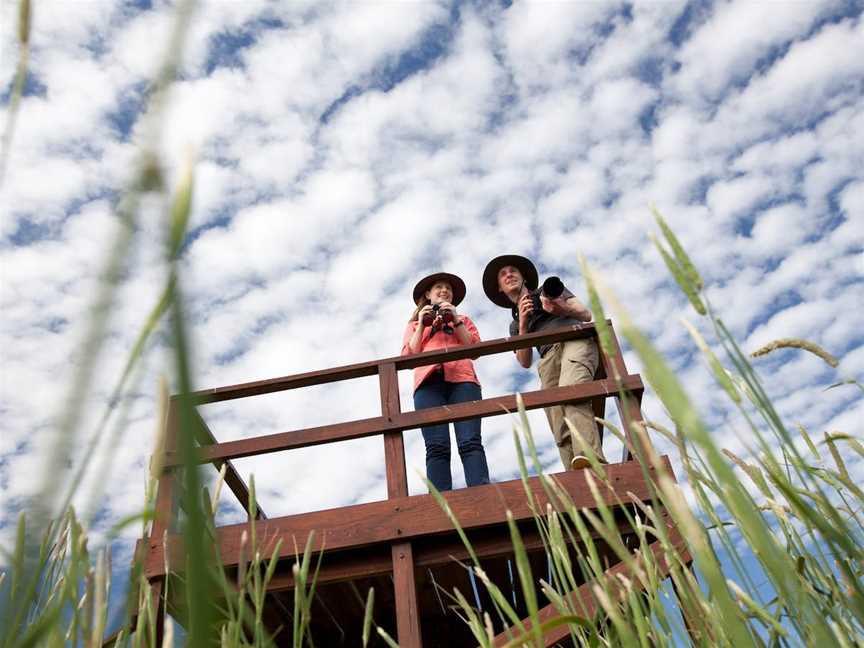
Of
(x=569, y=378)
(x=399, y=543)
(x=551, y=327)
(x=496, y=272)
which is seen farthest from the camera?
(x=496, y=272)

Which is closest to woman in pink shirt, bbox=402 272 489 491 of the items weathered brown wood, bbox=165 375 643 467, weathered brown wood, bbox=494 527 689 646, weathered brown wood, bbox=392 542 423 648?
weathered brown wood, bbox=165 375 643 467

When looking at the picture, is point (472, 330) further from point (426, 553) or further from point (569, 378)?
point (426, 553)

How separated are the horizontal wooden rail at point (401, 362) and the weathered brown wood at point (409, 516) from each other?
2.85ft

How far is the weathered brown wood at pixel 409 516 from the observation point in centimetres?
373

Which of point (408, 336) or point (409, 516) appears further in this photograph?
point (408, 336)

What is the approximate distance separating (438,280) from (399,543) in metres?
2.07

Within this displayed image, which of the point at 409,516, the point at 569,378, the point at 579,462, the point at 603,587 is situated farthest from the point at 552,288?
the point at 603,587

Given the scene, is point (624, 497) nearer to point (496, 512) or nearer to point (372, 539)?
point (496, 512)

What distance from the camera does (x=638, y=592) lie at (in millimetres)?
755

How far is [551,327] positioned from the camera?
15.7 ft

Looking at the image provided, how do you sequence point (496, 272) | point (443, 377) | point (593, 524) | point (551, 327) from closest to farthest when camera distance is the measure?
1. point (593, 524)
2. point (443, 377)
3. point (551, 327)
4. point (496, 272)

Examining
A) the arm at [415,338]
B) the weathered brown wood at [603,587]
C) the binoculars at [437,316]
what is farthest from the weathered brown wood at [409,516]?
the binoculars at [437,316]

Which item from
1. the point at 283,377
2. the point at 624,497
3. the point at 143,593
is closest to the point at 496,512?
the point at 624,497

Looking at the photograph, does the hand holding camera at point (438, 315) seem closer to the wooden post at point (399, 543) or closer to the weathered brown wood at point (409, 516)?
the wooden post at point (399, 543)
